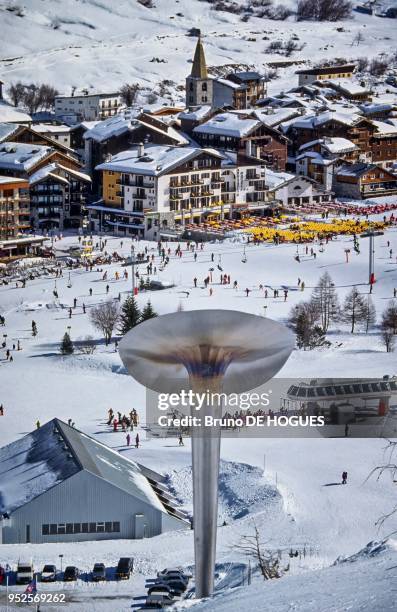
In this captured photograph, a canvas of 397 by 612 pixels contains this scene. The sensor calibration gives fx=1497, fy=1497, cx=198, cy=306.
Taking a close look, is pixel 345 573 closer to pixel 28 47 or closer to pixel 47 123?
pixel 47 123

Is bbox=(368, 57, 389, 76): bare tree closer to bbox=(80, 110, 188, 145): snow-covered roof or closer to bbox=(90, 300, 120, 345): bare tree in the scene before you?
bbox=(80, 110, 188, 145): snow-covered roof

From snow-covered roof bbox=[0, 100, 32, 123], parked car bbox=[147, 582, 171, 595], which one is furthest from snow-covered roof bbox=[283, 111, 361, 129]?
parked car bbox=[147, 582, 171, 595]

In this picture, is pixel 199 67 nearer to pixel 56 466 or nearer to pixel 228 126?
pixel 228 126

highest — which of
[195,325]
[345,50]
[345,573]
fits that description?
[195,325]

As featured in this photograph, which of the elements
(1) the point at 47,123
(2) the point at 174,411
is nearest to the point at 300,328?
(2) the point at 174,411

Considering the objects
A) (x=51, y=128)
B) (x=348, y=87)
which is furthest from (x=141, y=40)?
(x=51, y=128)

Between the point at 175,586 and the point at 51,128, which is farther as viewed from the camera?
the point at 51,128
